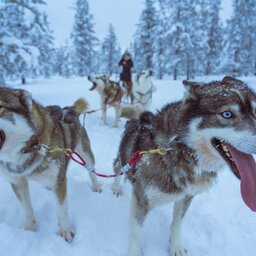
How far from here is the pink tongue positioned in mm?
1485

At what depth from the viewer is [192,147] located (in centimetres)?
168

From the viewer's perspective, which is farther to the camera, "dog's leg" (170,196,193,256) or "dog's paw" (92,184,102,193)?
"dog's paw" (92,184,102,193)

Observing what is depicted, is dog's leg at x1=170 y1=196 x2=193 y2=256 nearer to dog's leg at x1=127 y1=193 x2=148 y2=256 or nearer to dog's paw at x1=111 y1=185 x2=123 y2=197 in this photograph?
dog's leg at x1=127 y1=193 x2=148 y2=256

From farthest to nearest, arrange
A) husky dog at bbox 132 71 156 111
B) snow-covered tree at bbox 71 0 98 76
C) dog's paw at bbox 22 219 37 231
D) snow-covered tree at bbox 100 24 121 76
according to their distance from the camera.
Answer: snow-covered tree at bbox 100 24 121 76
snow-covered tree at bbox 71 0 98 76
husky dog at bbox 132 71 156 111
dog's paw at bbox 22 219 37 231

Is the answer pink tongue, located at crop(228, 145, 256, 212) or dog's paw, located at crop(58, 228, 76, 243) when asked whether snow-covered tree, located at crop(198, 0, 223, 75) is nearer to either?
dog's paw, located at crop(58, 228, 76, 243)

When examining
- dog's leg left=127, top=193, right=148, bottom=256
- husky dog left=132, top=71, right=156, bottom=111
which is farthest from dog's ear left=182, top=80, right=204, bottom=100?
husky dog left=132, top=71, right=156, bottom=111

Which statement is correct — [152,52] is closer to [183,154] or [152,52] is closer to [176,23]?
[176,23]

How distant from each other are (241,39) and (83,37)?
15.6 metres

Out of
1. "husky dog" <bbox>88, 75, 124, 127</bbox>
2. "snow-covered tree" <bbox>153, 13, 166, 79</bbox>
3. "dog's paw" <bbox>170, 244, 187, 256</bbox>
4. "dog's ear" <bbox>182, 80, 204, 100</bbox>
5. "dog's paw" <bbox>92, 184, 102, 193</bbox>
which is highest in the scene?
"snow-covered tree" <bbox>153, 13, 166, 79</bbox>

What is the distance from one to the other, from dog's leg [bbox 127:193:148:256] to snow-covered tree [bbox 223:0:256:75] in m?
24.1

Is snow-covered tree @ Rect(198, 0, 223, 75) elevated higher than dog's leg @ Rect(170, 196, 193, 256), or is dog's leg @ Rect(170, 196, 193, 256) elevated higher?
snow-covered tree @ Rect(198, 0, 223, 75)

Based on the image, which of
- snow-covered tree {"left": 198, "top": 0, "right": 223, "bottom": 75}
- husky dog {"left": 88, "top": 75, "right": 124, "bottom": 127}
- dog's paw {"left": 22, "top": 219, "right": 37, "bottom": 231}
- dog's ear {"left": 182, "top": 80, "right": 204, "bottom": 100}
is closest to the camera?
dog's ear {"left": 182, "top": 80, "right": 204, "bottom": 100}

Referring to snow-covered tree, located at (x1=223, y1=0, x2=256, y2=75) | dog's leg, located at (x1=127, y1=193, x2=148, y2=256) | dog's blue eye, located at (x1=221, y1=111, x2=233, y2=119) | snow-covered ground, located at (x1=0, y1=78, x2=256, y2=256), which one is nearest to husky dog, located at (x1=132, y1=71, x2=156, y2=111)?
snow-covered ground, located at (x1=0, y1=78, x2=256, y2=256)

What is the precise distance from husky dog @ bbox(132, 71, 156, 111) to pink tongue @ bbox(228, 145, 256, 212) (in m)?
5.77
